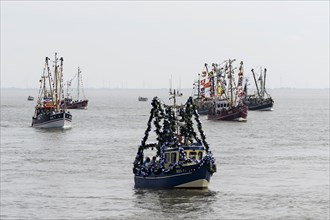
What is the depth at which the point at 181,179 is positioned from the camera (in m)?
64.1

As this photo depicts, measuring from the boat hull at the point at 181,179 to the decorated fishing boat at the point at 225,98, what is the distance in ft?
347

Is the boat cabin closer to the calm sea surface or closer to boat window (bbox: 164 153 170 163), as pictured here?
boat window (bbox: 164 153 170 163)

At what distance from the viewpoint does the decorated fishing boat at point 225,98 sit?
17088 cm

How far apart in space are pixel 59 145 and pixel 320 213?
5941cm

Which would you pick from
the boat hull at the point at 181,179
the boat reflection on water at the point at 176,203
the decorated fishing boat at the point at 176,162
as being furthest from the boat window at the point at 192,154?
the boat reflection on water at the point at 176,203

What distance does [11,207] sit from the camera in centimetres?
5844

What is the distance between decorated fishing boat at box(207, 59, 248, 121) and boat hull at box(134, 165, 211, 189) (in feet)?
347

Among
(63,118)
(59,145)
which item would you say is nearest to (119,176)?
(59,145)

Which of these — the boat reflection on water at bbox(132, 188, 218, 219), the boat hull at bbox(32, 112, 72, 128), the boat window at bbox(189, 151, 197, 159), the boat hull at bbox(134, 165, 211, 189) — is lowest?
the boat reflection on water at bbox(132, 188, 218, 219)

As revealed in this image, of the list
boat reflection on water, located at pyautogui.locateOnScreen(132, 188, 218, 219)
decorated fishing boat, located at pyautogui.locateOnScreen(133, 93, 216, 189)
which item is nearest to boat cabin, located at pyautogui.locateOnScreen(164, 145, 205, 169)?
decorated fishing boat, located at pyautogui.locateOnScreen(133, 93, 216, 189)

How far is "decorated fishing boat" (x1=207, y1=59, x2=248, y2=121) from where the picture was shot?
17088 cm

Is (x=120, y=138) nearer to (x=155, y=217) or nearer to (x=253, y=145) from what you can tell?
(x=253, y=145)

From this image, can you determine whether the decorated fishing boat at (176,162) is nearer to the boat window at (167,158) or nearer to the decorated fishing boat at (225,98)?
the boat window at (167,158)

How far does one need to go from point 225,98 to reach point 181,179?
124 metres
